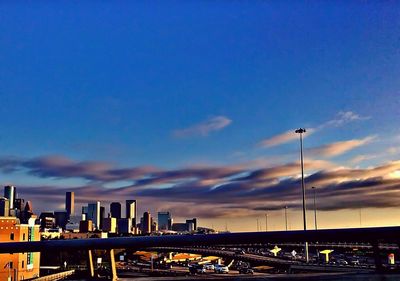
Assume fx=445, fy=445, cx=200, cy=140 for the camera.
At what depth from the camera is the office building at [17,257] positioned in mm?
69450

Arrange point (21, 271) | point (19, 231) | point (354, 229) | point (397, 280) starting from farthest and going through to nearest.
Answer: point (19, 231) → point (21, 271) → point (354, 229) → point (397, 280)

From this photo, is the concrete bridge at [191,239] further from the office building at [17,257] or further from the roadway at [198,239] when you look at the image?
the office building at [17,257]

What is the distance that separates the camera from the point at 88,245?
31.8 meters

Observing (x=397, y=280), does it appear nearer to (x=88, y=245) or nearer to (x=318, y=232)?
(x=318, y=232)

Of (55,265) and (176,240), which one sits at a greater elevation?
(176,240)

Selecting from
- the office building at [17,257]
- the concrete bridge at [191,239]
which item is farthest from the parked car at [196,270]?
the concrete bridge at [191,239]

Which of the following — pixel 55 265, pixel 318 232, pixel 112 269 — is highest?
pixel 318 232

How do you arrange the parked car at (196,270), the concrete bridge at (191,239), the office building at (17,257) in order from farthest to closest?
the parked car at (196,270) < the office building at (17,257) < the concrete bridge at (191,239)

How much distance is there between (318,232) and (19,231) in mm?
61943

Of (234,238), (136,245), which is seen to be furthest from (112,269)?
(234,238)

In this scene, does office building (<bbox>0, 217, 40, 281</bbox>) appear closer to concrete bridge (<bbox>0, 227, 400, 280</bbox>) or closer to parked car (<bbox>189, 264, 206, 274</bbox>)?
parked car (<bbox>189, 264, 206, 274</bbox>)

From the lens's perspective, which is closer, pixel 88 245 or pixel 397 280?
pixel 397 280

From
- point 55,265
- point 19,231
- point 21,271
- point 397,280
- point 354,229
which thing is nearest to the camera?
point 397,280

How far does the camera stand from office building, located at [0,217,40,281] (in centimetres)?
6945
